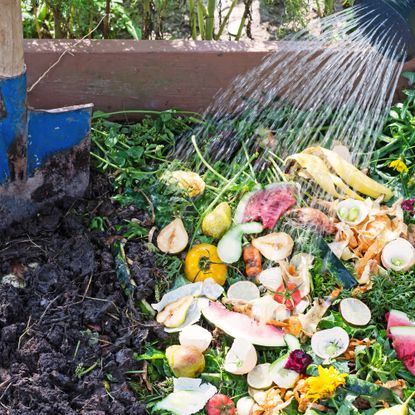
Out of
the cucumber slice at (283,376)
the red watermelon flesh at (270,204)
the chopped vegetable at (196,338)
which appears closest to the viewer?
the cucumber slice at (283,376)

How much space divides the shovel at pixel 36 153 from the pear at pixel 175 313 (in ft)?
1.85

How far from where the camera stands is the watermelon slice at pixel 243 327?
9.07 feet

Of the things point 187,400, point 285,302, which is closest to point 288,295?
point 285,302

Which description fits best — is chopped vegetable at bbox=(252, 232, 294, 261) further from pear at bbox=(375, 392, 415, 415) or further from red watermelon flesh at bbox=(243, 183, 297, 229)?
pear at bbox=(375, 392, 415, 415)

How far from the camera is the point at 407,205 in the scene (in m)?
3.11

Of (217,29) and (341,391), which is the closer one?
(341,391)

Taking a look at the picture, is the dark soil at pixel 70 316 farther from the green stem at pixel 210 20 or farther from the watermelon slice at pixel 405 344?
the green stem at pixel 210 20

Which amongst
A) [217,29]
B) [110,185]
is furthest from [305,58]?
[110,185]

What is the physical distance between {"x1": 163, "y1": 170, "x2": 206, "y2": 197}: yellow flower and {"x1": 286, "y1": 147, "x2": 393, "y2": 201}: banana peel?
33cm

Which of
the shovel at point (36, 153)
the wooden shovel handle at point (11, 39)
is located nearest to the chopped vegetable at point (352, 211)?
the shovel at point (36, 153)

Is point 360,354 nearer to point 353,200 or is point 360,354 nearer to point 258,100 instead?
point 353,200

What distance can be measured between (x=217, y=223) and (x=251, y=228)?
113mm

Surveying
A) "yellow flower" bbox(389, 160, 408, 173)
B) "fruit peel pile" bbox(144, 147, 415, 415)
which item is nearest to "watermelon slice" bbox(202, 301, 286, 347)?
"fruit peel pile" bbox(144, 147, 415, 415)

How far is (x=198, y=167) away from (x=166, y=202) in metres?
0.20
